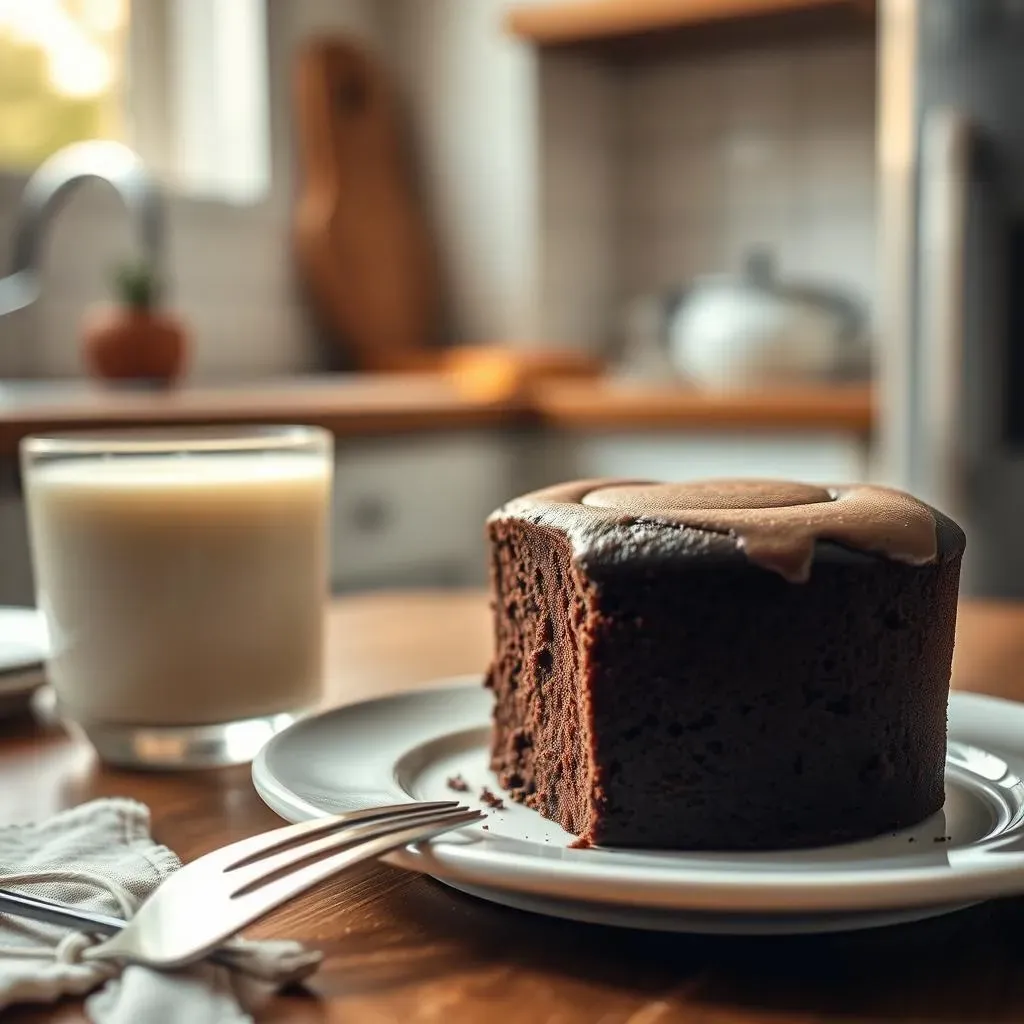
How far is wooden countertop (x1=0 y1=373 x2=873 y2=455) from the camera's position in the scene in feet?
6.63

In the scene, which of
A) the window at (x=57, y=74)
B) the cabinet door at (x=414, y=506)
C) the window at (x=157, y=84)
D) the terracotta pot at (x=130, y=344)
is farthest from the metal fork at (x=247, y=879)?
the window at (x=157, y=84)

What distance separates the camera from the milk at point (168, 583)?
793 mm

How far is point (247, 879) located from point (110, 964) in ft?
0.17

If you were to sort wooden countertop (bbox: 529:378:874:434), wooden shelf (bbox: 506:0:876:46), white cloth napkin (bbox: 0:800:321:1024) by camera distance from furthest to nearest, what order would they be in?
wooden shelf (bbox: 506:0:876:46), wooden countertop (bbox: 529:378:874:434), white cloth napkin (bbox: 0:800:321:1024)

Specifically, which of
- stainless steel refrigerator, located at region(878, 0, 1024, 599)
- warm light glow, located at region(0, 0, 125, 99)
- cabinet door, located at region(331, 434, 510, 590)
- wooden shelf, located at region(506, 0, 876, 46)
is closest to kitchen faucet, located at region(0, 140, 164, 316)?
warm light glow, located at region(0, 0, 125, 99)

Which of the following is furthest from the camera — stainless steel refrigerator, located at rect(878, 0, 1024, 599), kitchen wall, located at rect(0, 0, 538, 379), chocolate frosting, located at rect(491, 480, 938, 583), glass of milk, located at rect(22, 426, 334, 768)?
kitchen wall, located at rect(0, 0, 538, 379)

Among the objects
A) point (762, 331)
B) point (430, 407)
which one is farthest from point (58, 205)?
point (762, 331)

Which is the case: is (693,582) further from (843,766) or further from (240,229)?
(240,229)

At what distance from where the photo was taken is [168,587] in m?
0.80

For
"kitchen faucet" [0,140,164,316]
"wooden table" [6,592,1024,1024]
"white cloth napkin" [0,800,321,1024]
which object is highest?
"kitchen faucet" [0,140,164,316]

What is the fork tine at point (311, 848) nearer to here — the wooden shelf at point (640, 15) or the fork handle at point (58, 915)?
the fork handle at point (58, 915)

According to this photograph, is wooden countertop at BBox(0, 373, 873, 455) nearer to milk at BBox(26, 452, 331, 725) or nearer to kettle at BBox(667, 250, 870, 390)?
kettle at BBox(667, 250, 870, 390)

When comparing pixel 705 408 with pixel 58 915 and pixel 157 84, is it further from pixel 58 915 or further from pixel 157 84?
pixel 58 915

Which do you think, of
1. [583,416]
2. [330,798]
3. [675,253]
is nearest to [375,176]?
[675,253]
